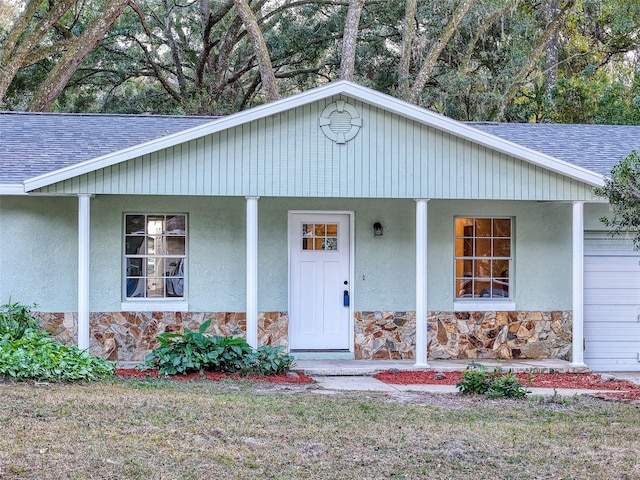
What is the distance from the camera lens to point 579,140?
13.7 metres

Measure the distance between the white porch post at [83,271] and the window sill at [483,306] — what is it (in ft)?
17.1

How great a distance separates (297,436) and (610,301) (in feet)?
24.2

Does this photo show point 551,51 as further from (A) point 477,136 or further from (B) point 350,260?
(B) point 350,260

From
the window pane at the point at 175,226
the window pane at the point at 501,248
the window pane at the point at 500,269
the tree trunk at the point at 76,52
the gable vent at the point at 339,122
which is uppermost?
the tree trunk at the point at 76,52

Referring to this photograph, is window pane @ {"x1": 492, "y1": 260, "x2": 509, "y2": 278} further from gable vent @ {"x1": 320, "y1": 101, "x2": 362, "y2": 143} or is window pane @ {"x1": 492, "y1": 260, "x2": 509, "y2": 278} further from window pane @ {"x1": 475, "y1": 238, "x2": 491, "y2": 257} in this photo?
gable vent @ {"x1": 320, "y1": 101, "x2": 362, "y2": 143}

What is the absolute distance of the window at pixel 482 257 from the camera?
39.9 ft

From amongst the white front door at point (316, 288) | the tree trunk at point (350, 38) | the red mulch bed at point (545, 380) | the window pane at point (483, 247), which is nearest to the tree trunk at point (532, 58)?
the tree trunk at point (350, 38)

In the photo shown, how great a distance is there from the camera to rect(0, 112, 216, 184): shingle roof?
11.3 m


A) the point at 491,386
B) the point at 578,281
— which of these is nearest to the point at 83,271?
the point at 491,386

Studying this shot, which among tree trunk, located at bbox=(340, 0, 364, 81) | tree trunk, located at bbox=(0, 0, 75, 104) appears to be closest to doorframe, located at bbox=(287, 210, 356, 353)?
tree trunk, located at bbox=(340, 0, 364, 81)

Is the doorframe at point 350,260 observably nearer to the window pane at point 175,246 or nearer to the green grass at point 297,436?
the window pane at point 175,246

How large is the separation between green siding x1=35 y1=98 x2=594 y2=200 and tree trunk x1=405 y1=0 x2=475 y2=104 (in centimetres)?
959

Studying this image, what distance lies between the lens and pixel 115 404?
7383 millimetres

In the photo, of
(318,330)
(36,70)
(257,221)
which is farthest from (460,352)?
(36,70)
